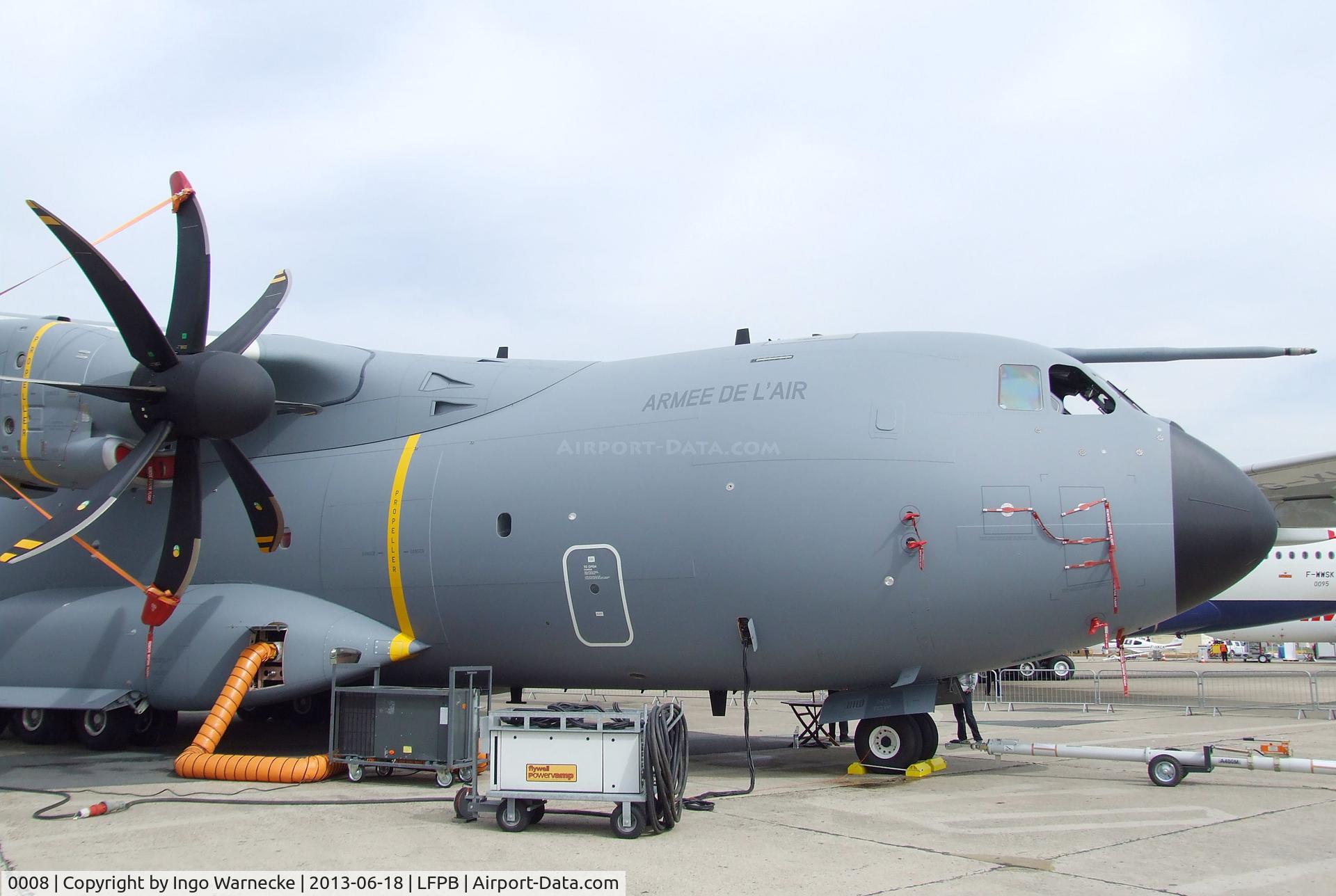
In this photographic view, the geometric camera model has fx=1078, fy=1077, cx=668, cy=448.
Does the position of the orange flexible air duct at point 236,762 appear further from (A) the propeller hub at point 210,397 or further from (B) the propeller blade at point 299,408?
(B) the propeller blade at point 299,408

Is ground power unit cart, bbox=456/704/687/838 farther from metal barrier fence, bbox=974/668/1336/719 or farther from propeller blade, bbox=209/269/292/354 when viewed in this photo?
metal barrier fence, bbox=974/668/1336/719

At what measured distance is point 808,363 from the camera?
399 inches

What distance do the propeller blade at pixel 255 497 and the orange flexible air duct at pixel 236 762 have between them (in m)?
1.41

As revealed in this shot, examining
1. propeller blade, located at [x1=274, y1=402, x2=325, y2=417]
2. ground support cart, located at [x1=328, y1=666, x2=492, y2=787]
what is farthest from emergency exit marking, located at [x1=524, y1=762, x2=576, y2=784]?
propeller blade, located at [x1=274, y1=402, x2=325, y2=417]

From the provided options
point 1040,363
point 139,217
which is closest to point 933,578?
point 1040,363

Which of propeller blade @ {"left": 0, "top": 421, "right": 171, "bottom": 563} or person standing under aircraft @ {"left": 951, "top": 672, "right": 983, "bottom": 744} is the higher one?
propeller blade @ {"left": 0, "top": 421, "right": 171, "bottom": 563}

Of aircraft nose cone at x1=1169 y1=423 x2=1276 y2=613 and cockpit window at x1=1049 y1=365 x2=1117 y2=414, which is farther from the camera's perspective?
cockpit window at x1=1049 y1=365 x2=1117 y2=414

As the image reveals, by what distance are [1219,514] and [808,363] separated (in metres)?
3.77

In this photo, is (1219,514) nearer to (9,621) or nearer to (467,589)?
(467,589)

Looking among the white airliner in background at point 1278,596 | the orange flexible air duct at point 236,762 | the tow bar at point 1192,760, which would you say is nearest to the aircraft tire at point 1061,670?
the white airliner in background at point 1278,596

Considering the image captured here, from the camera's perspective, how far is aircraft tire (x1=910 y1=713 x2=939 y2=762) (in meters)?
9.91

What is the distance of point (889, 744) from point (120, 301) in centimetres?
811

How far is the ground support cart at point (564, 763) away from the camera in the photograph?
735cm

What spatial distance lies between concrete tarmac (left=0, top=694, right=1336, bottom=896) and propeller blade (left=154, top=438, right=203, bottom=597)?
72.5 inches
